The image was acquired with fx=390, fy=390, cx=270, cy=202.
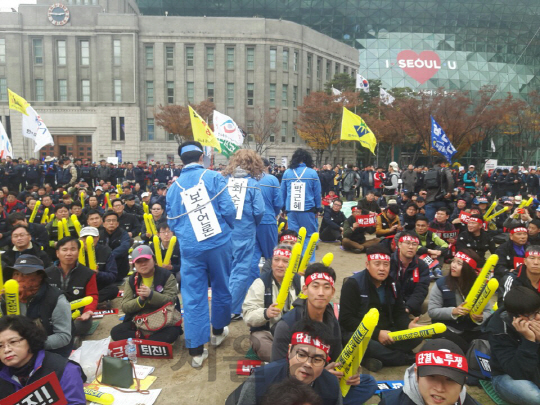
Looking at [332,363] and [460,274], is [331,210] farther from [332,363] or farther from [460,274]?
[332,363]

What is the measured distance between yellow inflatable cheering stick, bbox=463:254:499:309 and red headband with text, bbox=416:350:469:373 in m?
1.50

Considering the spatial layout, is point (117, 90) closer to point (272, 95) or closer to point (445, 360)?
point (272, 95)

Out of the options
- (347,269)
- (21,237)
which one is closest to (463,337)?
(347,269)

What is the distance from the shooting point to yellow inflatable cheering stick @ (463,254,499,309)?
3568mm

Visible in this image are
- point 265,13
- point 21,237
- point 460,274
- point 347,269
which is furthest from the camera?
point 265,13

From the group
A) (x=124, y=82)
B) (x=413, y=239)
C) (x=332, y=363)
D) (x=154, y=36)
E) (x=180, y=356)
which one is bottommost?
(x=180, y=356)

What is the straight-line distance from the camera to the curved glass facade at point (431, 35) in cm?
5000

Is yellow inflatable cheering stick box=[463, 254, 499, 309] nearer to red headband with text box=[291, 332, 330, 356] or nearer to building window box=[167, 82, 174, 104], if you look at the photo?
red headband with text box=[291, 332, 330, 356]

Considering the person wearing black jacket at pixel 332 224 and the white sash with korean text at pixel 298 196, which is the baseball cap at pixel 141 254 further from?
the person wearing black jacket at pixel 332 224

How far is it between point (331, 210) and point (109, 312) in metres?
6.67

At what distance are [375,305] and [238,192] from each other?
2.22m

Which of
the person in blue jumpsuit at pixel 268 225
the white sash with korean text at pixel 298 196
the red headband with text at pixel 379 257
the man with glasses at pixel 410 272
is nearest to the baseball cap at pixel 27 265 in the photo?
the person in blue jumpsuit at pixel 268 225

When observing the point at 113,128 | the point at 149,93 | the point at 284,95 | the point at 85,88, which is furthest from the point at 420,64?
the point at 85,88

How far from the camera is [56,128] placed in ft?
128
